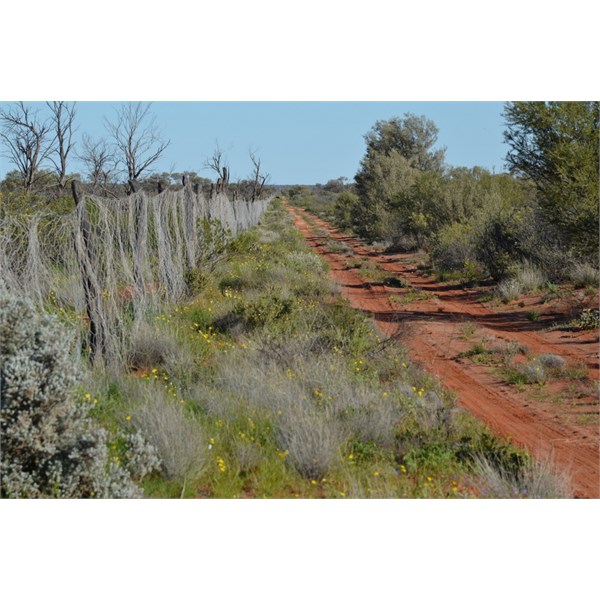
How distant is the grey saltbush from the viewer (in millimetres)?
5121

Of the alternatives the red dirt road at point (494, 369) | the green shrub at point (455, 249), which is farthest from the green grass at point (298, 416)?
the green shrub at point (455, 249)

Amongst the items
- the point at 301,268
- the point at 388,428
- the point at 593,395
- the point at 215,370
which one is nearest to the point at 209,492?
the point at 388,428

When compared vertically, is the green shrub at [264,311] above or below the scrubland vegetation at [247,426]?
above

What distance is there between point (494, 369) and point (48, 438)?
20.1 feet

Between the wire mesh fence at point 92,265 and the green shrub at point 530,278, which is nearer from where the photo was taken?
the wire mesh fence at point 92,265

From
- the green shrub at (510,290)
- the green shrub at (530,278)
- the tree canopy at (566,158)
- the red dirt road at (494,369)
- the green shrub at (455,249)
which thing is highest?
the tree canopy at (566,158)

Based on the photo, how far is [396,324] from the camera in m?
12.5

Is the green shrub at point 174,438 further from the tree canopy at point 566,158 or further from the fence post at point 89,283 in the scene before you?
the tree canopy at point 566,158

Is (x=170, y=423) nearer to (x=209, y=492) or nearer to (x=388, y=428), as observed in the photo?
(x=209, y=492)

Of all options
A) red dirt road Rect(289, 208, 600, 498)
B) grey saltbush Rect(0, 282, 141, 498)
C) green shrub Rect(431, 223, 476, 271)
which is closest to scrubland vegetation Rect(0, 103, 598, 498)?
grey saltbush Rect(0, 282, 141, 498)

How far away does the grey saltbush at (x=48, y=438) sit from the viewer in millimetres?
5121

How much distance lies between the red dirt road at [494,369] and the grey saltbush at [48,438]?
3.49 metres

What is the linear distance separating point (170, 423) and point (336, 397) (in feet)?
5.87

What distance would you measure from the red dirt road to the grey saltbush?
3.49 metres
